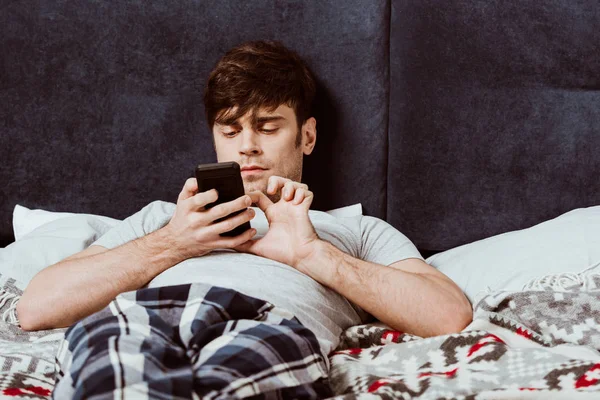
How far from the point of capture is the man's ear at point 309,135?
1704 millimetres

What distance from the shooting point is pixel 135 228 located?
4.78ft

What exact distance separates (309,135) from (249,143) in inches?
8.7

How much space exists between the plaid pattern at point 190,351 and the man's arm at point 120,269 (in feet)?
0.78

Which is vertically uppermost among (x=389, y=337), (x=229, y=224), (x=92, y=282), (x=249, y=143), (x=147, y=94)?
(x=147, y=94)

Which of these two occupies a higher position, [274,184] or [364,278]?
[274,184]

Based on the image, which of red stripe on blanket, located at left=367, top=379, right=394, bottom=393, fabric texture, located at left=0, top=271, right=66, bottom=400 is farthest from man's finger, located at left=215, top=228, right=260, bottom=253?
red stripe on blanket, located at left=367, top=379, right=394, bottom=393

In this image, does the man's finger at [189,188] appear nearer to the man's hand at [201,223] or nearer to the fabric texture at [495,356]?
the man's hand at [201,223]

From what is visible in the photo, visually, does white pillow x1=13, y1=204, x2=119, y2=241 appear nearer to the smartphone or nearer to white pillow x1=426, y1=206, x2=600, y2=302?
the smartphone

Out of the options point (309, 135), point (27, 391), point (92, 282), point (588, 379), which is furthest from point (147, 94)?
point (588, 379)

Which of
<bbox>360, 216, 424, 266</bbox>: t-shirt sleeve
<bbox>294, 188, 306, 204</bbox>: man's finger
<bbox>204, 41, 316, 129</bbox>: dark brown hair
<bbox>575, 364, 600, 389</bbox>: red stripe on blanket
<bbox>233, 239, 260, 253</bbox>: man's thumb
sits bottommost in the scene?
<bbox>575, 364, 600, 389</bbox>: red stripe on blanket

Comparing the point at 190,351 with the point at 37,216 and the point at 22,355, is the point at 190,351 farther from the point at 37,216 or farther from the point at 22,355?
the point at 37,216

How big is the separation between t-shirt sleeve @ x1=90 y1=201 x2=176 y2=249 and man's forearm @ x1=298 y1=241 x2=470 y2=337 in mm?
366

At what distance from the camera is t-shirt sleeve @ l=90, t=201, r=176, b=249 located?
144cm

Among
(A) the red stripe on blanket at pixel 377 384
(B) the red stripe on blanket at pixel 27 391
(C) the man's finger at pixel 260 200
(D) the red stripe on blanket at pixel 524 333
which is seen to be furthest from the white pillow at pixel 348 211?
(B) the red stripe on blanket at pixel 27 391
